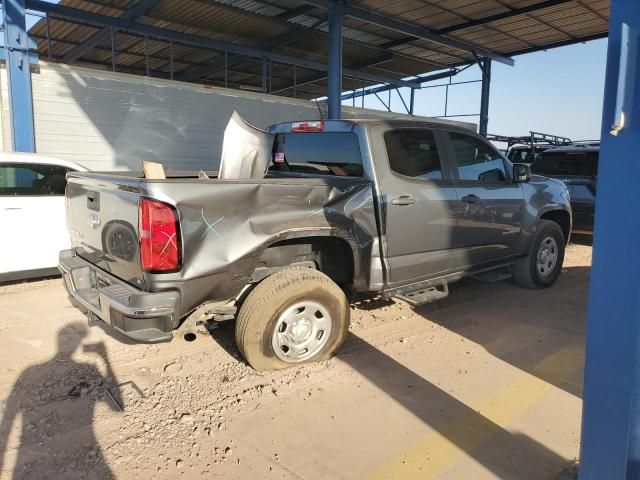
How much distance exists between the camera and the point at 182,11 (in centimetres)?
1193

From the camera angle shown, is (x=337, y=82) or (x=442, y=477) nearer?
(x=442, y=477)

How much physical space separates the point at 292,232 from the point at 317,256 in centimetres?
58

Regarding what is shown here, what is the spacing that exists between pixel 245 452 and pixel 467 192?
3.26 metres

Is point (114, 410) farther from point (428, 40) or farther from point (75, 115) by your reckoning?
point (428, 40)

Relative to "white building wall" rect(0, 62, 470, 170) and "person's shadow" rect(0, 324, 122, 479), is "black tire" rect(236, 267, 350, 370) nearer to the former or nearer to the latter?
"person's shadow" rect(0, 324, 122, 479)

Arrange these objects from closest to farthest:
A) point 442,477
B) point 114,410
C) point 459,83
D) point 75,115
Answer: point 442,477, point 114,410, point 75,115, point 459,83

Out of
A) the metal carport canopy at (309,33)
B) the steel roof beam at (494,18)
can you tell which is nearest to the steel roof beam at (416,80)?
the metal carport canopy at (309,33)

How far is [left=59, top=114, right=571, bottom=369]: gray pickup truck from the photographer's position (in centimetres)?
323

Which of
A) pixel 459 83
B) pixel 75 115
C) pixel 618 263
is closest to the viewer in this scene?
pixel 618 263

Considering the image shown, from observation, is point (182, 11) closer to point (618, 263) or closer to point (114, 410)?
point (114, 410)

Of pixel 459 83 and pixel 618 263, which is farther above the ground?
pixel 459 83

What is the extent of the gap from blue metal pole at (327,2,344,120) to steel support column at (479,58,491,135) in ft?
21.2

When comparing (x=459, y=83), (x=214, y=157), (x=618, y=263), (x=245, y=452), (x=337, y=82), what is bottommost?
(x=245, y=452)

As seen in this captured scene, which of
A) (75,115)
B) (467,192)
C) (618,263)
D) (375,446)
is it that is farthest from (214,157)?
(618,263)
